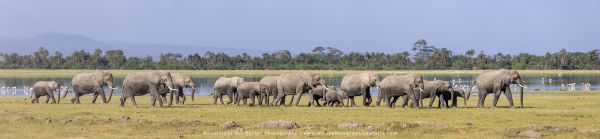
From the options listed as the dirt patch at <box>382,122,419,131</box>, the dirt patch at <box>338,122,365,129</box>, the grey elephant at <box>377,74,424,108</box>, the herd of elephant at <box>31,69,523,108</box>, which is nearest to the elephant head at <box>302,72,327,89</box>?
the herd of elephant at <box>31,69,523,108</box>

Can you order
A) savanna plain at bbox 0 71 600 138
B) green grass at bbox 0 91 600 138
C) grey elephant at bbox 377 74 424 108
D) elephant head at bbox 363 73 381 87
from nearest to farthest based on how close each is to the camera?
savanna plain at bbox 0 71 600 138
green grass at bbox 0 91 600 138
grey elephant at bbox 377 74 424 108
elephant head at bbox 363 73 381 87

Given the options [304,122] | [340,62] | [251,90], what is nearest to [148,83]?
[251,90]

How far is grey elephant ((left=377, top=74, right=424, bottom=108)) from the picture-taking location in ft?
121

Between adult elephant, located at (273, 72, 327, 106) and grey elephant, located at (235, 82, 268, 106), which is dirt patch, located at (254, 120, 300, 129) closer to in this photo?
adult elephant, located at (273, 72, 327, 106)

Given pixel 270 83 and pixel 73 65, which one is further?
pixel 73 65

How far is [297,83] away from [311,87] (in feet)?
2.22

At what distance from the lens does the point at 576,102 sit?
42.7m

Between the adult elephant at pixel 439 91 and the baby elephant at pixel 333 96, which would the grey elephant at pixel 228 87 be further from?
the adult elephant at pixel 439 91

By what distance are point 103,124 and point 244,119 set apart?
4.56 meters

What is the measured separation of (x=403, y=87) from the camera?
37406 millimetres

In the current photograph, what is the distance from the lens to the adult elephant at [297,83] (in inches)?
1619

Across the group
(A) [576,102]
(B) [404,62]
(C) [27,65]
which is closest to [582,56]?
(B) [404,62]

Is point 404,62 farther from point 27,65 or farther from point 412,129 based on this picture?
point 412,129

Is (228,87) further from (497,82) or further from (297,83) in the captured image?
(497,82)
